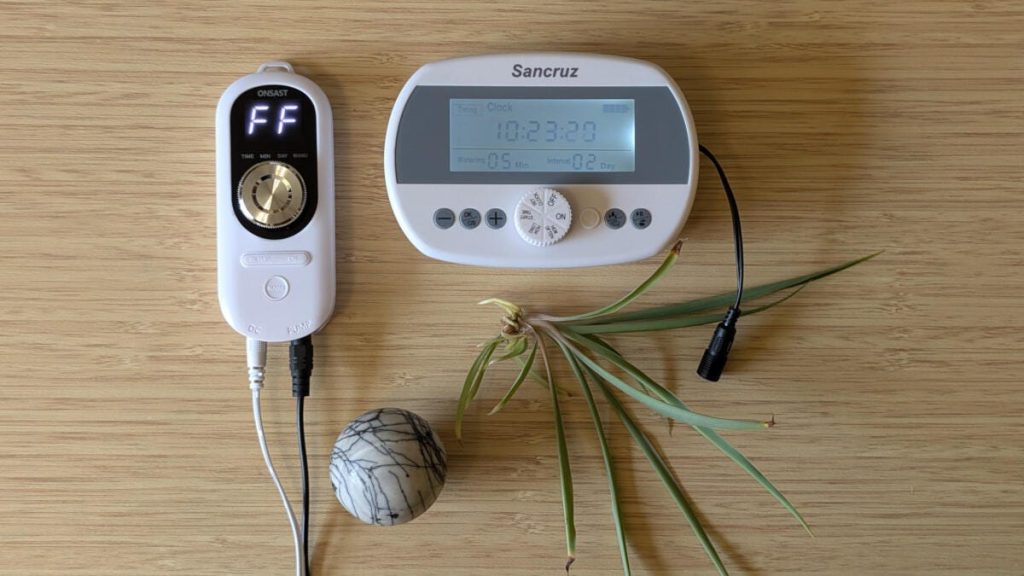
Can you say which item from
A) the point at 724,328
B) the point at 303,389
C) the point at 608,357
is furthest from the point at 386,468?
the point at 724,328

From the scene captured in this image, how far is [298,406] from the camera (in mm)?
760

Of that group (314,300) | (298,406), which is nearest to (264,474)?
(298,406)

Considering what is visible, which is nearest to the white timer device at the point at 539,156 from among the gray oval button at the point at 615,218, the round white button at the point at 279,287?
the gray oval button at the point at 615,218

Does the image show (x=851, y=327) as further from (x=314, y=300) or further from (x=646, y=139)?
(x=314, y=300)

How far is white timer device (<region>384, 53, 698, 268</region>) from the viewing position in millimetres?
729

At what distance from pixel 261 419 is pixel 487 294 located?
25 cm

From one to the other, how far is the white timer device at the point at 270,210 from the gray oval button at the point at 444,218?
0.37ft

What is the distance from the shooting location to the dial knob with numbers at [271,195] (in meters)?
0.74

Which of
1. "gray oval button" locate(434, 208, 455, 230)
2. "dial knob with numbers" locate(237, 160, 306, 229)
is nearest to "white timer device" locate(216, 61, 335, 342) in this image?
"dial knob with numbers" locate(237, 160, 306, 229)

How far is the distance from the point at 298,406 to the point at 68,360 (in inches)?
9.3

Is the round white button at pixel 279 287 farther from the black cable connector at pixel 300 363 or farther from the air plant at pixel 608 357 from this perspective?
the air plant at pixel 608 357

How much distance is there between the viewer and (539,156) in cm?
73

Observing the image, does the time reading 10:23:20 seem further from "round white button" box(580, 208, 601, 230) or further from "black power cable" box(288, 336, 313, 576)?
"black power cable" box(288, 336, 313, 576)

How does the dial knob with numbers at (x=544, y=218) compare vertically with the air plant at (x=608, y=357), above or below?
above
